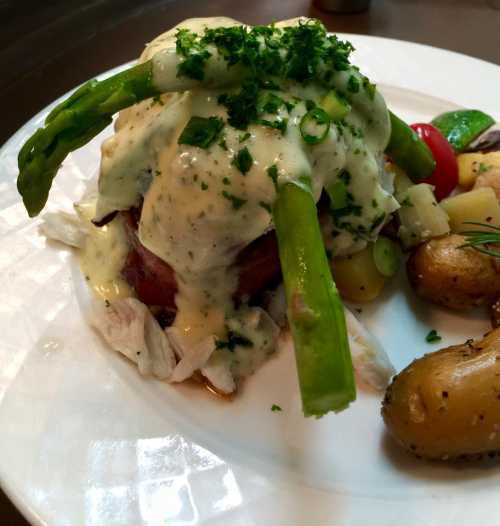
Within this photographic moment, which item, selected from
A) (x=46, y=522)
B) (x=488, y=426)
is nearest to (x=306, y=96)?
(x=488, y=426)

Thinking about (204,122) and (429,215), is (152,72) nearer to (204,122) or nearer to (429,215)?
(204,122)

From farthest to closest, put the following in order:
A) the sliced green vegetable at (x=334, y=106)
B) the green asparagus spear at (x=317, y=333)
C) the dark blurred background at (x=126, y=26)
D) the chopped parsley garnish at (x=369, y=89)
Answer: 1. the dark blurred background at (x=126, y=26)
2. the chopped parsley garnish at (x=369, y=89)
3. the sliced green vegetable at (x=334, y=106)
4. the green asparagus spear at (x=317, y=333)

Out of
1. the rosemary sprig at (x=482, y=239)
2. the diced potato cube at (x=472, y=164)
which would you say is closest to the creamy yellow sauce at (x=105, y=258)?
the rosemary sprig at (x=482, y=239)

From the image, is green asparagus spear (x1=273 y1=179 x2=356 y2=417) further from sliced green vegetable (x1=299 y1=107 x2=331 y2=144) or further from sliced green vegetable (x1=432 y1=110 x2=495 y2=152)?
sliced green vegetable (x1=432 y1=110 x2=495 y2=152)

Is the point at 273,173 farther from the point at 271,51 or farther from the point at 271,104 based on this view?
the point at 271,51

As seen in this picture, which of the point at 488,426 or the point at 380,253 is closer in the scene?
the point at 488,426

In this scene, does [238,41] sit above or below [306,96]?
above

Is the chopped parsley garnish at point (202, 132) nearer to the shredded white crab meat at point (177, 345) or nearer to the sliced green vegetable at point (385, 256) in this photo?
the shredded white crab meat at point (177, 345)

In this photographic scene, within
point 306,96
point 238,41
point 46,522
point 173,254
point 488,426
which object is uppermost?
point 238,41
